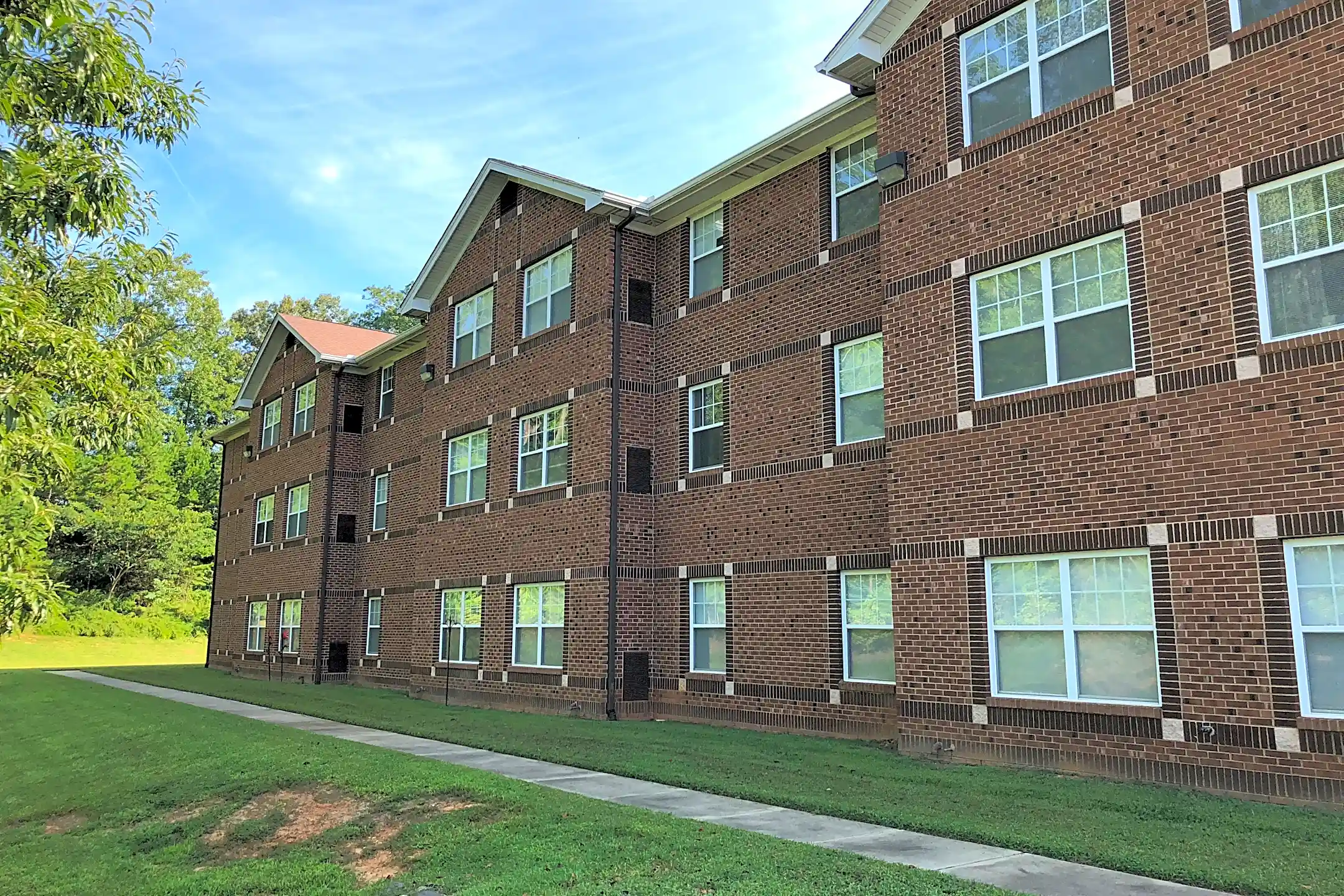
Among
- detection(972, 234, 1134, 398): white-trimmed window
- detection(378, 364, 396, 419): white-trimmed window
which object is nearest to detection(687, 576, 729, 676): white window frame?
detection(972, 234, 1134, 398): white-trimmed window

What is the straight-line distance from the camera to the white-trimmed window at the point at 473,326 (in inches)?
883

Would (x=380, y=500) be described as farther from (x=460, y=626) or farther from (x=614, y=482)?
(x=614, y=482)

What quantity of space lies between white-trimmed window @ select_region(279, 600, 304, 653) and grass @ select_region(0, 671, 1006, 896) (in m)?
15.9

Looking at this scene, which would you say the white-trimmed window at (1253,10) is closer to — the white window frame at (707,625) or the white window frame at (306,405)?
the white window frame at (707,625)

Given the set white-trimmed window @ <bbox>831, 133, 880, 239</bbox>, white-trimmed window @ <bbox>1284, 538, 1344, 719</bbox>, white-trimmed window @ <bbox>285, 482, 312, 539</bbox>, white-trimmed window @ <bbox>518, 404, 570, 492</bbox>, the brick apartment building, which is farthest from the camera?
white-trimmed window @ <bbox>285, 482, 312, 539</bbox>

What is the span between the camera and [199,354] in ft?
189

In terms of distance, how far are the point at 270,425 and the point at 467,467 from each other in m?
14.8

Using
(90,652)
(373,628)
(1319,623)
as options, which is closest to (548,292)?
(373,628)

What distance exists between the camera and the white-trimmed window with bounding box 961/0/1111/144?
11.6 metres

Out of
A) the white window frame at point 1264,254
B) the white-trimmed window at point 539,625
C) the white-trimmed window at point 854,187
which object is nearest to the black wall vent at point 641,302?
the white-trimmed window at point 854,187

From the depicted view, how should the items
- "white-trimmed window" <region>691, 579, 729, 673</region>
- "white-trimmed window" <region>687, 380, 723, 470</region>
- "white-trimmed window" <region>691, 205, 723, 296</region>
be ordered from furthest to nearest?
"white-trimmed window" <region>691, 205, 723, 296</region>, "white-trimmed window" <region>687, 380, 723, 470</region>, "white-trimmed window" <region>691, 579, 729, 673</region>

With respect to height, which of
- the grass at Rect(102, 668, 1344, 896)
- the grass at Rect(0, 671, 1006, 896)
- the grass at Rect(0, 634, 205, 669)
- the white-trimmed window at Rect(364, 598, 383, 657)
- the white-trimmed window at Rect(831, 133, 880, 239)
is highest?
the white-trimmed window at Rect(831, 133, 880, 239)

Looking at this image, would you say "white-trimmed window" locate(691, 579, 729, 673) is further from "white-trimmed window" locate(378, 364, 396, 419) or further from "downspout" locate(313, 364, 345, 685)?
"downspout" locate(313, 364, 345, 685)

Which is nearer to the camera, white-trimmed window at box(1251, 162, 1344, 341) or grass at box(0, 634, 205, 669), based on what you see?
white-trimmed window at box(1251, 162, 1344, 341)
